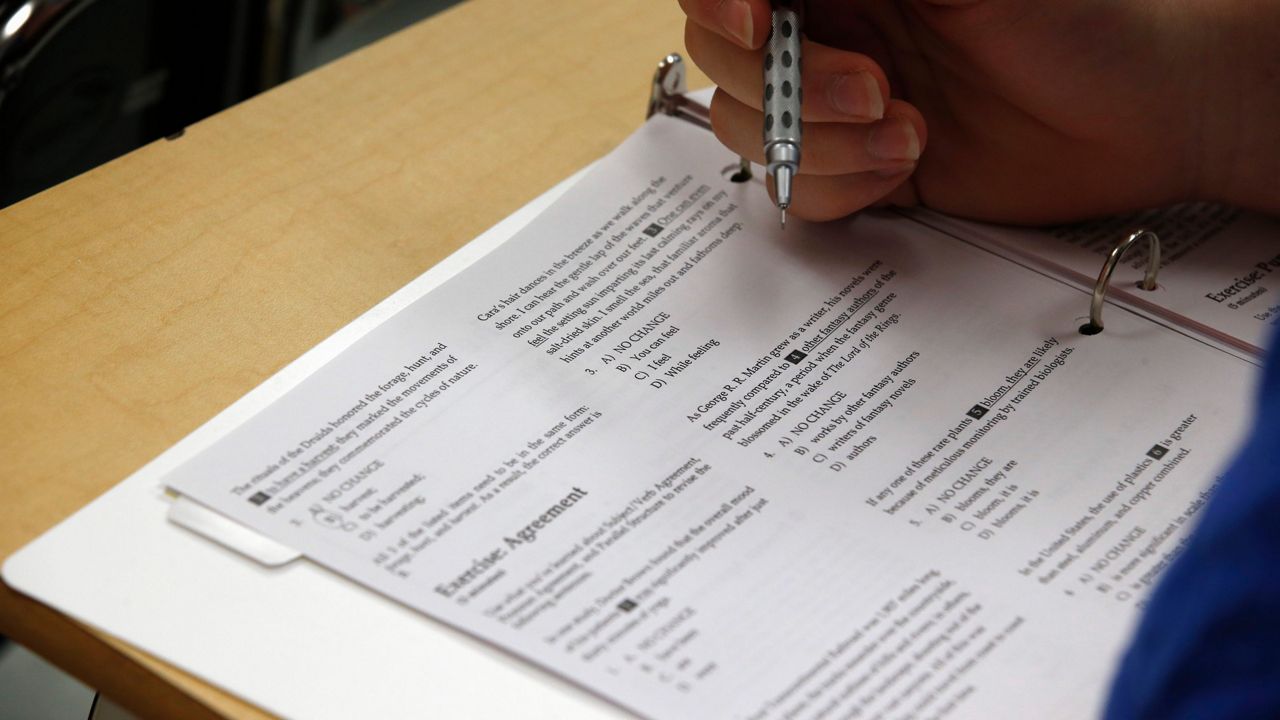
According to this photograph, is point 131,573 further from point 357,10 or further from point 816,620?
point 357,10

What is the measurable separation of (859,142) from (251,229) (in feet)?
1.06

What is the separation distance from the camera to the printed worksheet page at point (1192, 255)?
561 mm

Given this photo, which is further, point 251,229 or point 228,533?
point 251,229

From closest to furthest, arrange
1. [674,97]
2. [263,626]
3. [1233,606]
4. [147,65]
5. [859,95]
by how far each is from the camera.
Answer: [1233,606], [263,626], [859,95], [674,97], [147,65]

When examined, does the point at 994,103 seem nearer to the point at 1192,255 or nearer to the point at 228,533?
the point at 1192,255

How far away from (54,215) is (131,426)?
7.2 inches

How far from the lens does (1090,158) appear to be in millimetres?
626

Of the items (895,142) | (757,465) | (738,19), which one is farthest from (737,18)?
(757,465)

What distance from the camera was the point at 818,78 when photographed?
1.92ft

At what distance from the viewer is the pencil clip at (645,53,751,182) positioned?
26.5 inches

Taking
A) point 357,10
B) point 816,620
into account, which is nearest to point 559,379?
point 816,620

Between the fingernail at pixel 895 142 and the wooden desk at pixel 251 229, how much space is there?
17cm

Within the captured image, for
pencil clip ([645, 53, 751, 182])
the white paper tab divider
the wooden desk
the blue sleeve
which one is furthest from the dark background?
the blue sleeve

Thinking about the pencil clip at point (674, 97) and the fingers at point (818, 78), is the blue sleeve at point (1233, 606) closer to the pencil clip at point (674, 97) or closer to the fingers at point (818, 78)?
the fingers at point (818, 78)
